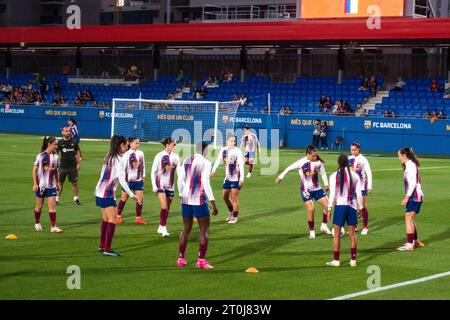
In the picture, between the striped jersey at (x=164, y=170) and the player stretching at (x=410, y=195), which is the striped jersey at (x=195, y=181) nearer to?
the striped jersey at (x=164, y=170)

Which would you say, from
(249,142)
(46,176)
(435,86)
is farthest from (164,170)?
(435,86)

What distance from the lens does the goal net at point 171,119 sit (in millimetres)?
48656

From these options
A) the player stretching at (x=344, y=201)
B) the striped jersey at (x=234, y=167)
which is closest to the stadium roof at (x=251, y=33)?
the striped jersey at (x=234, y=167)

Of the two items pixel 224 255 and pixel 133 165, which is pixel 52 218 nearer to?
pixel 133 165

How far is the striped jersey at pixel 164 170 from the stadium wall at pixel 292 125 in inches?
1174

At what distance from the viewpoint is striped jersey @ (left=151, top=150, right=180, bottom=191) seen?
58.4 feet

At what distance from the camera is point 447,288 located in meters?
12.9

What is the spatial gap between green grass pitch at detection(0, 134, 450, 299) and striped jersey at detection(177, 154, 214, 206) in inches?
47.7

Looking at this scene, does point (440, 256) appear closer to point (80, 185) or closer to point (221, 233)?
point (221, 233)

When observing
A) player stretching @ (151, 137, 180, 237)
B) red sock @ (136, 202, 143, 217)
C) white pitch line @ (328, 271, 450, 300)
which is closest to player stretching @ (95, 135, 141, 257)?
player stretching @ (151, 137, 180, 237)

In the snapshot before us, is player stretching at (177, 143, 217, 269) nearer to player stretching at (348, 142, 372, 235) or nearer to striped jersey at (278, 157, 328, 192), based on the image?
striped jersey at (278, 157, 328, 192)

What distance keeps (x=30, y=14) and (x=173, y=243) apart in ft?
316
